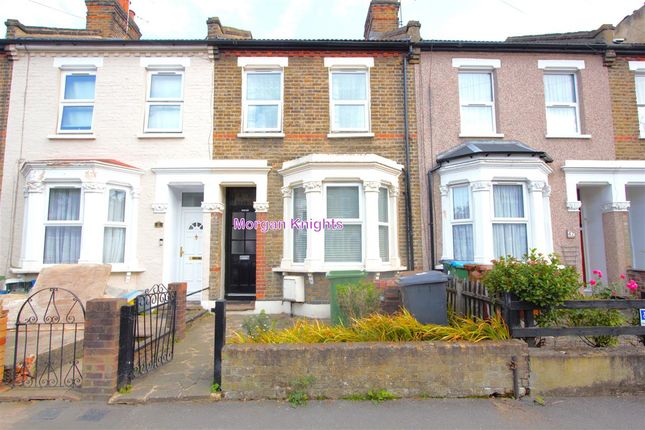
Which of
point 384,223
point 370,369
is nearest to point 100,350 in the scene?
point 370,369

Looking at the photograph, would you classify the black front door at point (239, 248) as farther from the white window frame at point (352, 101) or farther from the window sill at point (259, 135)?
the white window frame at point (352, 101)

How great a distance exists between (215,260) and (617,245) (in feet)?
30.8

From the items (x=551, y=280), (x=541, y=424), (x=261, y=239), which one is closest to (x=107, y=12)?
(x=261, y=239)

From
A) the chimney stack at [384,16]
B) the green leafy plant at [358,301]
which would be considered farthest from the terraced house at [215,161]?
the green leafy plant at [358,301]

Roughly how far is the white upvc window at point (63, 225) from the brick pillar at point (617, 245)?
1218cm

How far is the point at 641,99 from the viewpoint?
908cm

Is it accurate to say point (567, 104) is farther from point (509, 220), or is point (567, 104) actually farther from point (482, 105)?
point (509, 220)

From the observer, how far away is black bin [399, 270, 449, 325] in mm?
4809

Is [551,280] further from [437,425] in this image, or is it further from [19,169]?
[19,169]

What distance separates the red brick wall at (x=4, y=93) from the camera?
8.38m

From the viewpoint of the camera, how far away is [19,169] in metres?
8.26

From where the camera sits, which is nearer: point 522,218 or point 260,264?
point 522,218

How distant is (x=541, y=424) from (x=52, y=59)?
1156 cm

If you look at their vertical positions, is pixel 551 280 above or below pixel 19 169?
below
